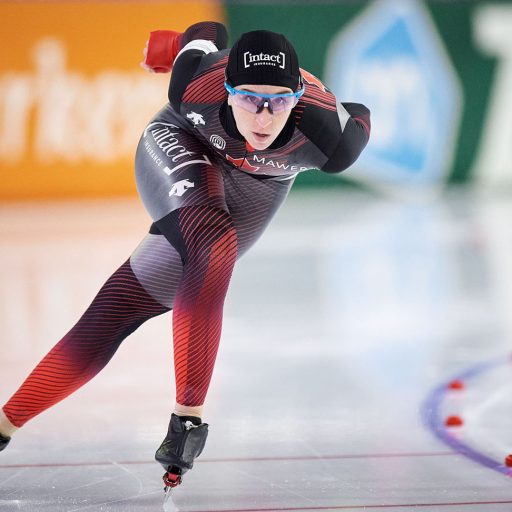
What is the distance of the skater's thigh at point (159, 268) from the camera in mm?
2910

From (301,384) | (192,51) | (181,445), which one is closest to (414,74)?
(301,384)

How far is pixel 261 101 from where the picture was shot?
2.57m

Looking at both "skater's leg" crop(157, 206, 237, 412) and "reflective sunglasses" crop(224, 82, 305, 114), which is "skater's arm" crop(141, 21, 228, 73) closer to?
"reflective sunglasses" crop(224, 82, 305, 114)

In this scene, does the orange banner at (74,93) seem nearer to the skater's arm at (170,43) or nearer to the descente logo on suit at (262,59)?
the skater's arm at (170,43)

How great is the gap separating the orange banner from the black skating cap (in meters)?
7.53

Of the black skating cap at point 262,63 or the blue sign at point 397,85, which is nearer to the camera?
the black skating cap at point 262,63

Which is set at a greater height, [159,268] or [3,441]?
[159,268]

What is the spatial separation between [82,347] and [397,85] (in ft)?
27.3

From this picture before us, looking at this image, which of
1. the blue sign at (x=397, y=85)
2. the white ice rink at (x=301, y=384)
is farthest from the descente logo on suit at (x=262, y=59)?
the blue sign at (x=397, y=85)

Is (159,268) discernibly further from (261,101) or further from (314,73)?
(314,73)

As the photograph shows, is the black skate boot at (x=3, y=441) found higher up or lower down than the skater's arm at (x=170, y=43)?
lower down

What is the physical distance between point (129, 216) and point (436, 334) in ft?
15.7

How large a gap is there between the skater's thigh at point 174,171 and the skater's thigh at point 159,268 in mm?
126

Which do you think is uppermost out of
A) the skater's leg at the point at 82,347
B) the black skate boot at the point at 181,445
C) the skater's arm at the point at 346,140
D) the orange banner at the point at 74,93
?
the orange banner at the point at 74,93
